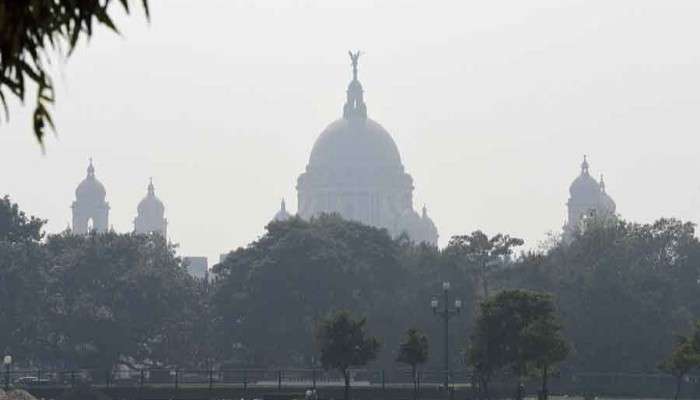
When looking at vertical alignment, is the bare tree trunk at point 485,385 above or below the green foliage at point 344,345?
below

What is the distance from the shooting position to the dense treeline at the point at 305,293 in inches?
3419

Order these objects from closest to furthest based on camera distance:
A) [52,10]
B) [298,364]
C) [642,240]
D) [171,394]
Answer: [52,10] → [171,394] → [298,364] → [642,240]

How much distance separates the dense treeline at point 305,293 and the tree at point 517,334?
832 inches

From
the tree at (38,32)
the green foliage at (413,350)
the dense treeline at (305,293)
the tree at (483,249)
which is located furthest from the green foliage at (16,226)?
the tree at (38,32)

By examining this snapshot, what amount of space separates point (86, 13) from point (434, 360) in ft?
269

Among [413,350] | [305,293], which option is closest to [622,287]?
[305,293]

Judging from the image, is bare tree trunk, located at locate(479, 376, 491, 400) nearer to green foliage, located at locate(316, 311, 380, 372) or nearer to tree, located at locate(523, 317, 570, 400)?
tree, located at locate(523, 317, 570, 400)

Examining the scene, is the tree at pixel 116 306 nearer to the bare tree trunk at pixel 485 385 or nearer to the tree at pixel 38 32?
the bare tree trunk at pixel 485 385

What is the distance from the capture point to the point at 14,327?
86.5 metres

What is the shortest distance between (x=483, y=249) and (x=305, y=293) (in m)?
11.1

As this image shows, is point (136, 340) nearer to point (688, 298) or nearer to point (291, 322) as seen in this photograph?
point (291, 322)

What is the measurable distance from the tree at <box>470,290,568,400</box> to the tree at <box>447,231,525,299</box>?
1541 inches

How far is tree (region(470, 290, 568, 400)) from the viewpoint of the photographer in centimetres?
5909

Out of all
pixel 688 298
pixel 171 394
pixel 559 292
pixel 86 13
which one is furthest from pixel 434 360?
pixel 86 13
